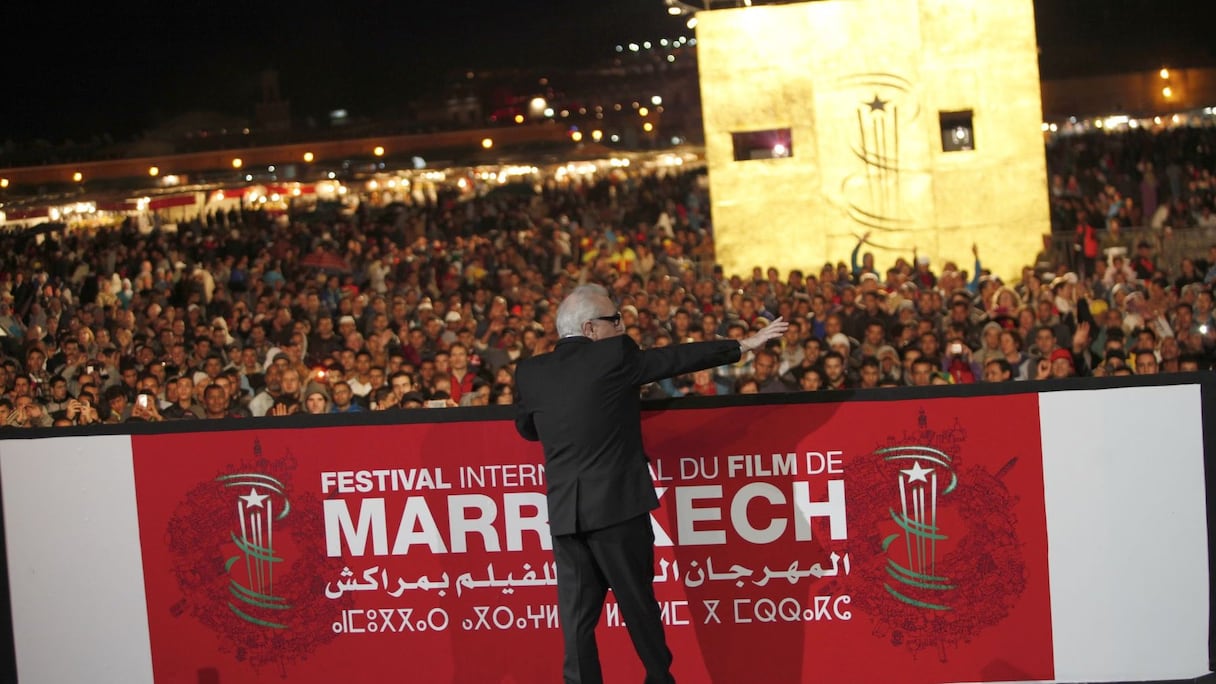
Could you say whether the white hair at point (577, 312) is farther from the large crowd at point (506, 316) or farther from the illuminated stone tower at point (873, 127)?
the illuminated stone tower at point (873, 127)

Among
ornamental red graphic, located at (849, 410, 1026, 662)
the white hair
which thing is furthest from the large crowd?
ornamental red graphic, located at (849, 410, 1026, 662)

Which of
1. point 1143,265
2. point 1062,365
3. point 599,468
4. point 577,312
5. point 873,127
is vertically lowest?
point 1062,365

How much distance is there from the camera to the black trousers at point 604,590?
406cm

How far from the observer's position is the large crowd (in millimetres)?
9352

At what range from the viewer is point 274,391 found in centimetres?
980

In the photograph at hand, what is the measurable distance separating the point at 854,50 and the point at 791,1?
125 cm

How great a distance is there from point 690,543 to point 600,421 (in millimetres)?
757

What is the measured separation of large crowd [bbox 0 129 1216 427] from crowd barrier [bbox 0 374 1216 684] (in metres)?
0.69

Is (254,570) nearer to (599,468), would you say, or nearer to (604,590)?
(604,590)

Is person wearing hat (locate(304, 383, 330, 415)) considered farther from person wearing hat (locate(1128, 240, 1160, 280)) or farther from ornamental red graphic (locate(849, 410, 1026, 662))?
person wearing hat (locate(1128, 240, 1160, 280))

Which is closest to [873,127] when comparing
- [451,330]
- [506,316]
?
[506,316]

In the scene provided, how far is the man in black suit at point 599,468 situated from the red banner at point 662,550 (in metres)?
0.48

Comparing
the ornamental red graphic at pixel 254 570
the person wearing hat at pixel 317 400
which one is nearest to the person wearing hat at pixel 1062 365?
the person wearing hat at pixel 317 400

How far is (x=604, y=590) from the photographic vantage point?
4.18 m
